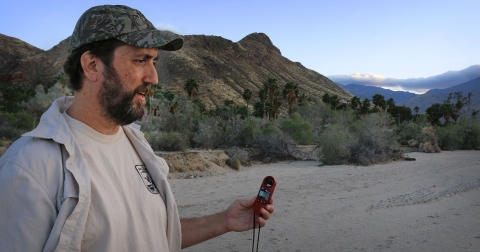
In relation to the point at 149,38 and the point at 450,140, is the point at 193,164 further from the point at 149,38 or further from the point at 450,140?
the point at 450,140

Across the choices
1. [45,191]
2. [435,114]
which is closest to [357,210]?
[45,191]

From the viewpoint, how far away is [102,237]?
5.38 ft

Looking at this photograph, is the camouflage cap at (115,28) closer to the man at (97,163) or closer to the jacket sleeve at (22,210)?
the man at (97,163)

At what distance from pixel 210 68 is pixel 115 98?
9227 cm

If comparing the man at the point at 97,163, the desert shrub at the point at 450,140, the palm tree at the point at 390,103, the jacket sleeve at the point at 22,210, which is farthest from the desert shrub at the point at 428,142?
the palm tree at the point at 390,103

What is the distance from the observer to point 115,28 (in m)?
1.79

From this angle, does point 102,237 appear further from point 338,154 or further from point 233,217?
point 338,154

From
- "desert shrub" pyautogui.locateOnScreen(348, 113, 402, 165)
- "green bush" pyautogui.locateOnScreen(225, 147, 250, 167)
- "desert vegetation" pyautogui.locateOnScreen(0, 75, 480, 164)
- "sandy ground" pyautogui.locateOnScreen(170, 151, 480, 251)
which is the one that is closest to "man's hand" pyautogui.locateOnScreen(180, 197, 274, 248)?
"sandy ground" pyautogui.locateOnScreen(170, 151, 480, 251)

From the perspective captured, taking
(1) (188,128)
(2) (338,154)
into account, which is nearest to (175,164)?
(2) (338,154)

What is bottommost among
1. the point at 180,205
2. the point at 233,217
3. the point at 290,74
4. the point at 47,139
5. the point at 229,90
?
the point at 180,205

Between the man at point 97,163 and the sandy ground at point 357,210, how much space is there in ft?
10.7

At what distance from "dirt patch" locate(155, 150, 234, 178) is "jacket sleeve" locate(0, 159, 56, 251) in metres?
11.6

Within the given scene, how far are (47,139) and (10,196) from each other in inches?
11.7

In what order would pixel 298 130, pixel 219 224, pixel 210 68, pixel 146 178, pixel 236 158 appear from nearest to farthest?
pixel 146 178
pixel 219 224
pixel 236 158
pixel 298 130
pixel 210 68
